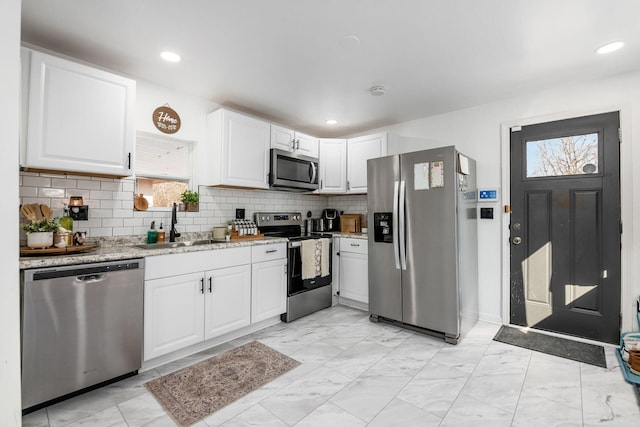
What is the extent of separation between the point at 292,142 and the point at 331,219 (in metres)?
1.29

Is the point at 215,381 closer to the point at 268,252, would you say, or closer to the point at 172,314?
the point at 172,314

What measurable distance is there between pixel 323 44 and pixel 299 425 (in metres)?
2.48

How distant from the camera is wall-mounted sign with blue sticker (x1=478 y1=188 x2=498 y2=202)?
126 inches

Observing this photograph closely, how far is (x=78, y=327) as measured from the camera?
189cm

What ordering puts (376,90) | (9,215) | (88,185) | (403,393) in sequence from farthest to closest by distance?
(376,90)
(88,185)
(403,393)
(9,215)

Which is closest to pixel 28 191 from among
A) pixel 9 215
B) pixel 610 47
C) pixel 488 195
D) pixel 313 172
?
pixel 9 215

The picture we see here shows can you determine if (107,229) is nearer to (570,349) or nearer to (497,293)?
(497,293)

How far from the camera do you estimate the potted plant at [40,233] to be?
1922mm

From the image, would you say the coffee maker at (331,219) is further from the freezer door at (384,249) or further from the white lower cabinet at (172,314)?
the white lower cabinet at (172,314)

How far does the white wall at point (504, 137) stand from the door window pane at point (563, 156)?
7.9 inches

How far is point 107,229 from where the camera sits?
2.52m

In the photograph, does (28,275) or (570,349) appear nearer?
(28,275)

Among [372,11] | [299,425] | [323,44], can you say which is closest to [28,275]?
[299,425]

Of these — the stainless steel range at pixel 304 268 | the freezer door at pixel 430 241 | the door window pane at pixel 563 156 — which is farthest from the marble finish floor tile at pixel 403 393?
the door window pane at pixel 563 156
